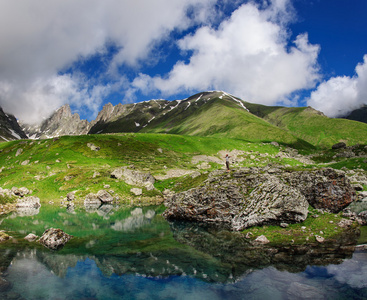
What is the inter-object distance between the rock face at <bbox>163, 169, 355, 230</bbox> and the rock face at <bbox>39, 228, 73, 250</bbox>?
19948mm

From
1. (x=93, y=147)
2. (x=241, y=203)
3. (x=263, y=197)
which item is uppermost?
(x=93, y=147)

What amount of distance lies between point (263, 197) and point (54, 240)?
30.1 meters

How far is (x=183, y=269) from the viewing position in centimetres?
2162

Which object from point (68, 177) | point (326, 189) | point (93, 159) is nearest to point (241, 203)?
point (326, 189)

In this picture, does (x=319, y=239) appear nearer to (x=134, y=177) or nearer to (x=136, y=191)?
(x=136, y=191)

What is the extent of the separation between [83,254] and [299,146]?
19951 cm

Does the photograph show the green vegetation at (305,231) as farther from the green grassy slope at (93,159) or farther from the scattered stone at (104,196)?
the scattered stone at (104,196)

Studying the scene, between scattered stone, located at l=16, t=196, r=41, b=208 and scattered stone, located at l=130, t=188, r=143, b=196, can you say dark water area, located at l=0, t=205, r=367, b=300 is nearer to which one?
scattered stone, located at l=130, t=188, r=143, b=196

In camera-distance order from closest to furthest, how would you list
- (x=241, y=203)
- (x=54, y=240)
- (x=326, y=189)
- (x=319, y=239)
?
(x=319, y=239) → (x=54, y=240) → (x=326, y=189) → (x=241, y=203)

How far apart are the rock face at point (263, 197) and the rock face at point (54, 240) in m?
19.9

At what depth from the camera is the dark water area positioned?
57.0 feet

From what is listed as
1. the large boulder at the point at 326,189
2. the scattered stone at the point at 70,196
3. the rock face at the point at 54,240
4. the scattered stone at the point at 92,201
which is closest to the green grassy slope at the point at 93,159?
the scattered stone at the point at 70,196

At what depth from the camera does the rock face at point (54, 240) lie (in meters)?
29.5

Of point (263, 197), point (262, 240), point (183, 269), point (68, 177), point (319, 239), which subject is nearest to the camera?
point (183, 269)
